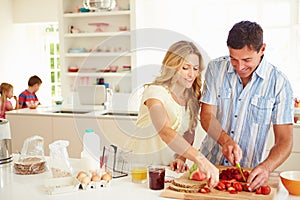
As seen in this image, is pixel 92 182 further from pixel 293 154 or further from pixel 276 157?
pixel 293 154

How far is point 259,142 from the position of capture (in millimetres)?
2326

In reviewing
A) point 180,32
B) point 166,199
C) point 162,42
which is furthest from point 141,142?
point 180,32

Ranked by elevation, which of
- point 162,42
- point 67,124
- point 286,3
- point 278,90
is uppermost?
point 286,3

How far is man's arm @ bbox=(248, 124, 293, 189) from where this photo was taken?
6.19 ft

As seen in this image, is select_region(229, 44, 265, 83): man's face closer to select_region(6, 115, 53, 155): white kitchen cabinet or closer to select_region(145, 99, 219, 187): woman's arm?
select_region(145, 99, 219, 187): woman's arm

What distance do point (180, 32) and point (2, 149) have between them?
431cm

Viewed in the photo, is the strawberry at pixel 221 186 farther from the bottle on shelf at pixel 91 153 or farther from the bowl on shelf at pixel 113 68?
the bowl on shelf at pixel 113 68

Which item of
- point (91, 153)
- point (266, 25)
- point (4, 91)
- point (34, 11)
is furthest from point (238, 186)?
point (34, 11)

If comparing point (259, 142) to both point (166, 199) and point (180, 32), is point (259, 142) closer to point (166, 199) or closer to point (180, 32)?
point (166, 199)

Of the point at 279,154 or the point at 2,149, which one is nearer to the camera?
the point at 279,154

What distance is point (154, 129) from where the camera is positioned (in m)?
2.22

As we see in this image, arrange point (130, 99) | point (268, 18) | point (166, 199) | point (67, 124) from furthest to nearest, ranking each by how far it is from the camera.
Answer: point (268, 18)
point (130, 99)
point (67, 124)
point (166, 199)

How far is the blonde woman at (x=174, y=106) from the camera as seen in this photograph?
6.89 ft

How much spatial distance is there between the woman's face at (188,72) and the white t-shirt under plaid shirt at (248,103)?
0.14 meters
